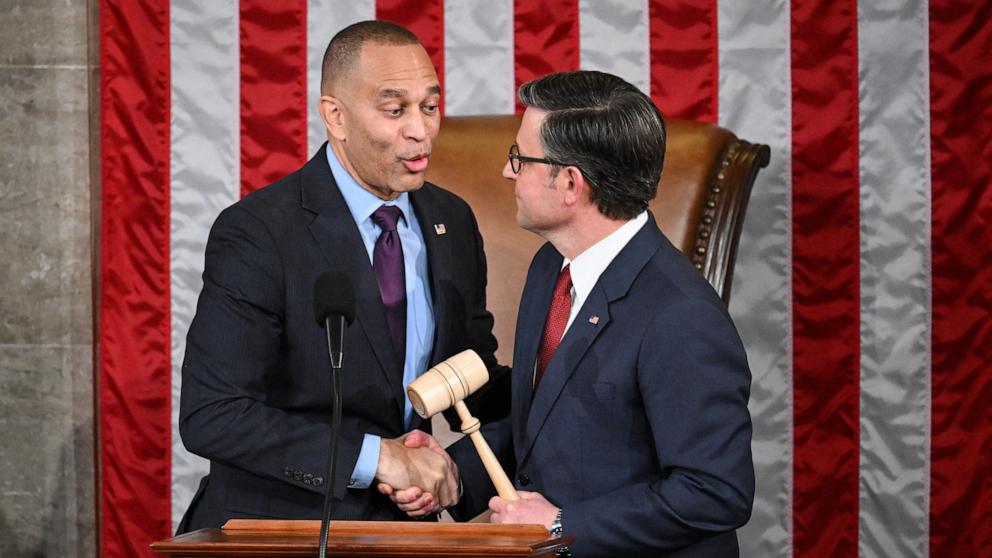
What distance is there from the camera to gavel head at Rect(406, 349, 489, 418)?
2.11 m

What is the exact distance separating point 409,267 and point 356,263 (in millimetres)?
162

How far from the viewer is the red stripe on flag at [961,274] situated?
375 centimetres

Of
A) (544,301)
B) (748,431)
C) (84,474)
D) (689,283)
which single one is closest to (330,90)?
(544,301)

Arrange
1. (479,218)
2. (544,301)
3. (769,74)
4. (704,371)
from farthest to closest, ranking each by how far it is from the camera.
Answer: (769,74)
(479,218)
(544,301)
(704,371)

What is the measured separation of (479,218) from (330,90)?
973 millimetres

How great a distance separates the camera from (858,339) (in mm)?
3820

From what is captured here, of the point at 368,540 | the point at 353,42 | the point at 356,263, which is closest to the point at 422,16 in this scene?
the point at 353,42

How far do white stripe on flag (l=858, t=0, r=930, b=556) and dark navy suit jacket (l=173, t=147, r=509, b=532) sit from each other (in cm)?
174

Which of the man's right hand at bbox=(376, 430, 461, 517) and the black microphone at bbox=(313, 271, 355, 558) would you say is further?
the man's right hand at bbox=(376, 430, 461, 517)

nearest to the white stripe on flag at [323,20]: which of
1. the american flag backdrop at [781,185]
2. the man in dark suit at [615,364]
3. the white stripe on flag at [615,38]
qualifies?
the american flag backdrop at [781,185]

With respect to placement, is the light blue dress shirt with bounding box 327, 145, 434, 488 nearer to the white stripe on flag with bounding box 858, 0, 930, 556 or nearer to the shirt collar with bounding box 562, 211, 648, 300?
the shirt collar with bounding box 562, 211, 648, 300

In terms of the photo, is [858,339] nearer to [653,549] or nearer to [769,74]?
[769,74]

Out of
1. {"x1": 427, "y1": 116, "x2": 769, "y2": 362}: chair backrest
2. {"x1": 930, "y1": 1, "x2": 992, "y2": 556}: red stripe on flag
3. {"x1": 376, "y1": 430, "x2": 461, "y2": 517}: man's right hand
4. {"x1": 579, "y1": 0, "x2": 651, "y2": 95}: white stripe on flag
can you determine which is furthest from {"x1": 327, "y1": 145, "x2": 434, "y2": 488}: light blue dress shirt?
{"x1": 930, "y1": 1, "x2": 992, "y2": 556}: red stripe on flag

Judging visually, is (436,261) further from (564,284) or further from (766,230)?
(766,230)
